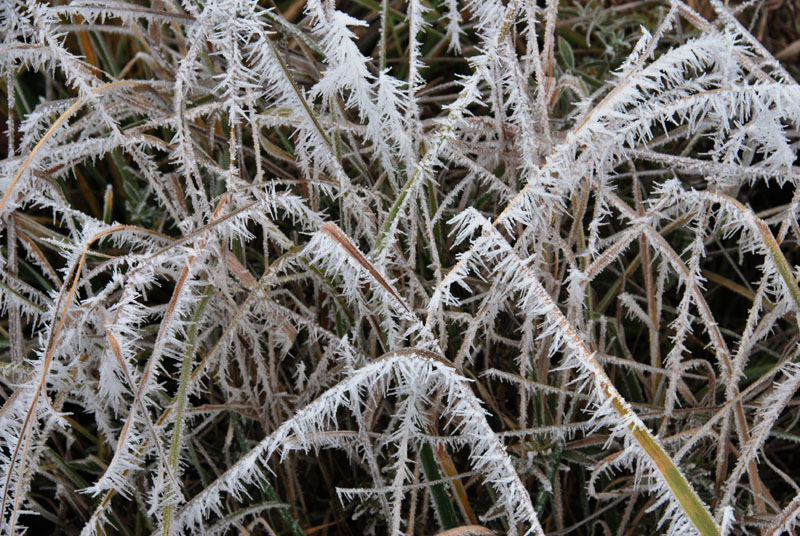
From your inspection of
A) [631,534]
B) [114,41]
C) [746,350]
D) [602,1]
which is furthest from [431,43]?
[631,534]

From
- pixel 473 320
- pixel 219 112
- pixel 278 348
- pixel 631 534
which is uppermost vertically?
pixel 219 112

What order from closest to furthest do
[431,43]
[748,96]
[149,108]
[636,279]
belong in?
[748,96] → [149,108] → [636,279] → [431,43]

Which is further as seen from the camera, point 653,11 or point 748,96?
point 653,11

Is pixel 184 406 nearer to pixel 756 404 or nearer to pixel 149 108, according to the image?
pixel 149 108

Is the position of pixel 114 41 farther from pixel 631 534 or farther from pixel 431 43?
pixel 631 534

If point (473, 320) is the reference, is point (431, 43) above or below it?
above

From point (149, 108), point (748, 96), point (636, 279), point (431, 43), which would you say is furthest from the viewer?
point (431, 43)
